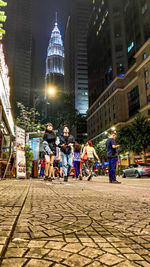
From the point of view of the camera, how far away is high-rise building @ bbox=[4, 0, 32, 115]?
156m

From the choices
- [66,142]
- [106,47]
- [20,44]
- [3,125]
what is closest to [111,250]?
[66,142]

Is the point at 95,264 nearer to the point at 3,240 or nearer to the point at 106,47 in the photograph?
the point at 3,240

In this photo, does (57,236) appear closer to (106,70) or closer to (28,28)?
(106,70)

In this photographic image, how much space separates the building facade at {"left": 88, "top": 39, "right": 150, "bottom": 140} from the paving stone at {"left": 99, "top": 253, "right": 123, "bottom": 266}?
136 feet

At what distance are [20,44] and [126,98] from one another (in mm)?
143676

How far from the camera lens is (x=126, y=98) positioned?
181ft

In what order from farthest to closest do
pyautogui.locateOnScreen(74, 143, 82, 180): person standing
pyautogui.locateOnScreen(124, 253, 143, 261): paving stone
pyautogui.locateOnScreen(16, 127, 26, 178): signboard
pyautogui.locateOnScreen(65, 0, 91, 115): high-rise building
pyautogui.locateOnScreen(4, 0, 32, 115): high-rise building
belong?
pyautogui.locateOnScreen(4, 0, 32, 115): high-rise building, pyautogui.locateOnScreen(65, 0, 91, 115): high-rise building, pyautogui.locateOnScreen(74, 143, 82, 180): person standing, pyautogui.locateOnScreen(16, 127, 26, 178): signboard, pyautogui.locateOnScreen(124, 253, 143, 261): paving stone

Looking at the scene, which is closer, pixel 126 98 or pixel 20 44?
pixel 126 98

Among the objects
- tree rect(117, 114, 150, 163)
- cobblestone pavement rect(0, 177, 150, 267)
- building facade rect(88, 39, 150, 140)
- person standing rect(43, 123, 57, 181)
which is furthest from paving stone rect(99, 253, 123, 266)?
building facade rect(88, 39, 150, 140)

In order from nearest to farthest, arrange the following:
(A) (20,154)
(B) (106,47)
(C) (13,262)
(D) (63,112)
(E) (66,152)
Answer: (C) (13,262) → (E) (66,152) → (A) (20,154) → (D) (63,112) → (B) (106,47)

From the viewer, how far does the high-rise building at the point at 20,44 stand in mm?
156000

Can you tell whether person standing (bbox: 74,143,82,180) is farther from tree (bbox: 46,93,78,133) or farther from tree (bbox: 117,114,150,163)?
tree (bbox: 46,93,78,133)

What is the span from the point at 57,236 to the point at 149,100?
4255cm

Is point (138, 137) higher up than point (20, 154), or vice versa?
point (138, 137)
